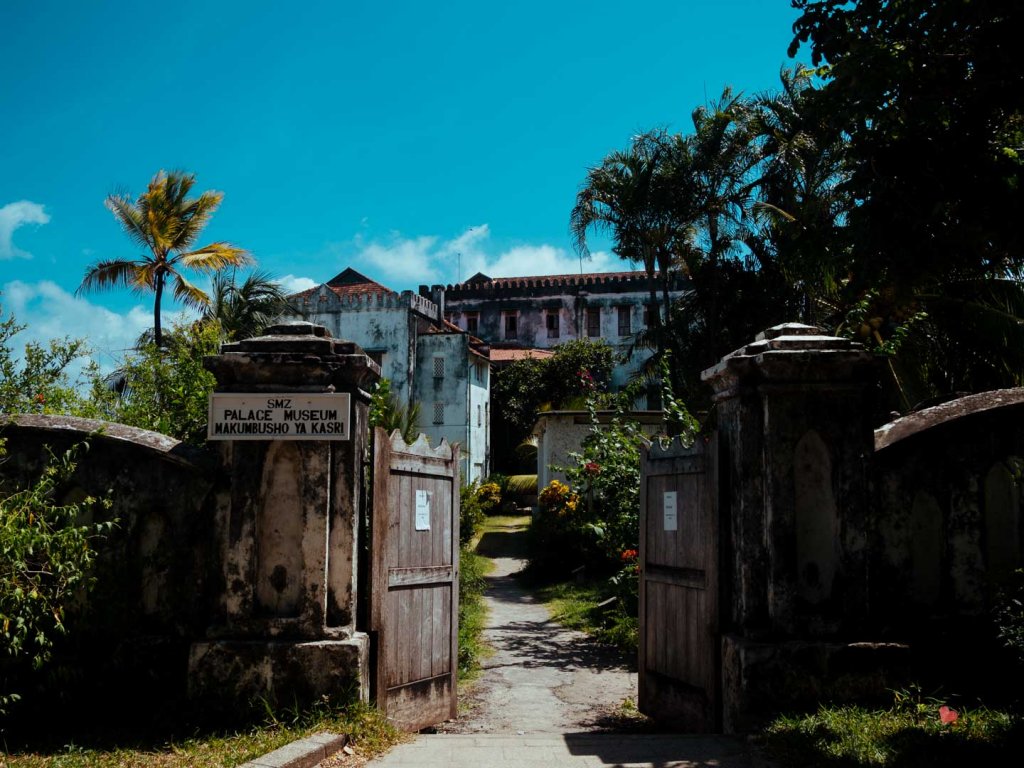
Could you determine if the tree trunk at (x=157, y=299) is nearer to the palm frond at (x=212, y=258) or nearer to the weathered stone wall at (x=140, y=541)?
the palm frond at (x=212, y=258)

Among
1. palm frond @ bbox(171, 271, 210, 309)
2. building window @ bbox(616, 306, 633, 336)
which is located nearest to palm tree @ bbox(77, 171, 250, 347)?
palm frond @ bbox(171, 271, 210, 309)

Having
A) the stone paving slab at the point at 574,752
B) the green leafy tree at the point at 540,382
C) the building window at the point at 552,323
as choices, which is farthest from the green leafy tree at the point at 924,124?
the building window at the point at 552,323

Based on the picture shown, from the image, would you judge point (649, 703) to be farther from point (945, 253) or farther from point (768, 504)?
point (945, 253)

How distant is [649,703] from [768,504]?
6.84 ft

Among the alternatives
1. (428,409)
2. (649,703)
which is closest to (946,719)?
(649,703)

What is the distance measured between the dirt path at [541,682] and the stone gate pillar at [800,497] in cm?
181

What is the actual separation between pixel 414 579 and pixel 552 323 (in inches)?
1711

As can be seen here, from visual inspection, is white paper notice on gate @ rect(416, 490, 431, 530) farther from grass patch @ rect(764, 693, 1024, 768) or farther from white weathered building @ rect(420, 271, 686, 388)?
white weathered building @ rect(420, 271, 686, 388)

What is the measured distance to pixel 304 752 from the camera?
4.79 metres

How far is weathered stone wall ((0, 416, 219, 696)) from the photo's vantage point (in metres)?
5.73

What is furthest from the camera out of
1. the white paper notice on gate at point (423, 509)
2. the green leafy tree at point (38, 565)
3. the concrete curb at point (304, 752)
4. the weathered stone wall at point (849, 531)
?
the white paper notice on gate at point (423, 509)

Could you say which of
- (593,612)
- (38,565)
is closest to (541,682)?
(593,612)

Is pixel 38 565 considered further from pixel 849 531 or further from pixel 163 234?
pixel 163 234

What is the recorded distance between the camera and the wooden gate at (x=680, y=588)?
6098mm
